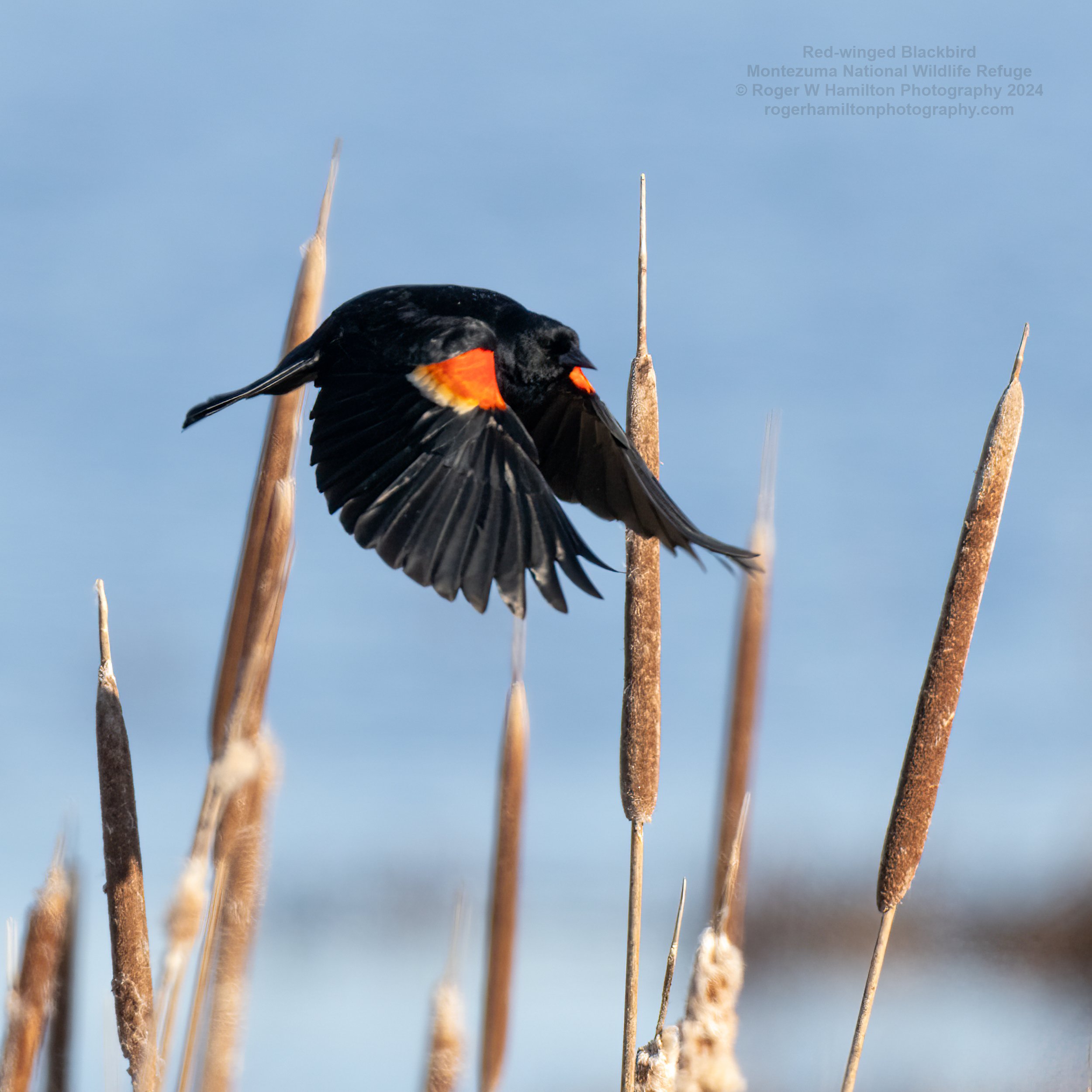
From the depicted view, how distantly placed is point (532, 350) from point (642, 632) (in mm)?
969

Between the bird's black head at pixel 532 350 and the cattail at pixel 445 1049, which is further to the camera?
the bird's black head at pixel 532 350

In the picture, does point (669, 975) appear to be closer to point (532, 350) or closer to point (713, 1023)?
point (713, 1023)

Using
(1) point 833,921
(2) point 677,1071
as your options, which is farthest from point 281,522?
(1) point 833,921

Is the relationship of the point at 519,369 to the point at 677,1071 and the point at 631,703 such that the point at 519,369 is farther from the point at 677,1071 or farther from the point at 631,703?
the point at 677,1071

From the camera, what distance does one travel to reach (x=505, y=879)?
232 centimetres

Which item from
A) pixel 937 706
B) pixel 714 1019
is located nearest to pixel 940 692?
pixel 937 706

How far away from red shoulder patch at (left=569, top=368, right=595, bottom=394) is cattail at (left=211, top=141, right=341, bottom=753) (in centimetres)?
70

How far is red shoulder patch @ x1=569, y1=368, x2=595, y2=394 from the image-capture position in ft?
9.46

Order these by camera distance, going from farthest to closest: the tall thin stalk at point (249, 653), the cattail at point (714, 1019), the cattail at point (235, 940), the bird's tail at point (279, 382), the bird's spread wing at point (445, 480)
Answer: the bird's tail at point (279, 382) < the bird's spread wing at point (445, 480) < the cattail at point (235, 940) < the cattail at point (714, 1019) < the tall thin stalk at point (249, 653)

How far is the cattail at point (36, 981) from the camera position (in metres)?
1.68

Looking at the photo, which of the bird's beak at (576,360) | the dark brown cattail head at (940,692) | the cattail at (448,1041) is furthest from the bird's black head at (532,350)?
the cattail at (448,1041)

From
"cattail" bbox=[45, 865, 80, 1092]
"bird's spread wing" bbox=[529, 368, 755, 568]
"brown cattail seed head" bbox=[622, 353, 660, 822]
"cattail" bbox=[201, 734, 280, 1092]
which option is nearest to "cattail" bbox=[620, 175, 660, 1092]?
"brown cattail seed head" bbox=[622, 353, 660, 822]

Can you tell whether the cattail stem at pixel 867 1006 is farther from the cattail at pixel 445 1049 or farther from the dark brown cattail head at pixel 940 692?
the cattail at pixel 445 1049

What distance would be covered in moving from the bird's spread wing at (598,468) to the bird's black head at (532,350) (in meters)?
0.12
